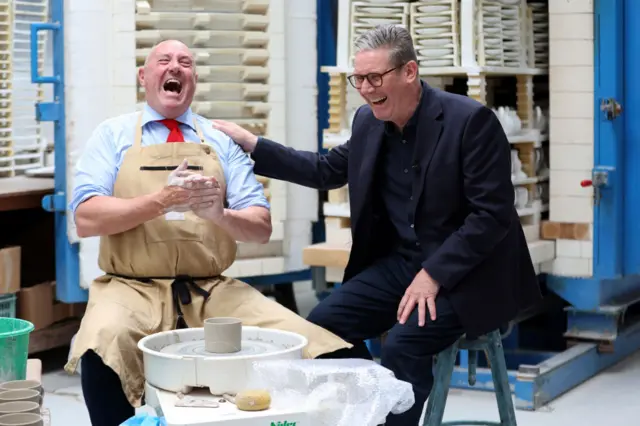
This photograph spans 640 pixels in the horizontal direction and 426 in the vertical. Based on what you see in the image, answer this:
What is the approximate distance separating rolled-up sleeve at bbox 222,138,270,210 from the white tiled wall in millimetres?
2557

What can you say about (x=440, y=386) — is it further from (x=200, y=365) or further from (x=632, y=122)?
(x=632, y=122)

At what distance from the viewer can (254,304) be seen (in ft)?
14.1

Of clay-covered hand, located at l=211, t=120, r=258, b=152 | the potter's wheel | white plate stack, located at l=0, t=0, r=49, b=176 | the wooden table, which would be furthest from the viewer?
white plate stack, located at l=0, t=0, r=49, b=176

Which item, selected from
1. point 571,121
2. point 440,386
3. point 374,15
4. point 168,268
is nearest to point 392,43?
point 168,268

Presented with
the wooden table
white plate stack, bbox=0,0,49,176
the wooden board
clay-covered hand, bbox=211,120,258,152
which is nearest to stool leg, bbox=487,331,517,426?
clay-covered hand, bbox=211,120,258,152

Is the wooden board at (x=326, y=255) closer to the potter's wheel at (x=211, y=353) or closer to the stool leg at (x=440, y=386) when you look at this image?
the stool leg at (x=440, y=386)

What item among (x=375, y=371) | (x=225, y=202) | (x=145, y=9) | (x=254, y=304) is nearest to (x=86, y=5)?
(x=145, y=9)

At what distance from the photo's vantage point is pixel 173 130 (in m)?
4.44

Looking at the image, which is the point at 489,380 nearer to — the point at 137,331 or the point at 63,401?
the point at 63,401

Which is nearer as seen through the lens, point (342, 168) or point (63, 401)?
point (342, 168)

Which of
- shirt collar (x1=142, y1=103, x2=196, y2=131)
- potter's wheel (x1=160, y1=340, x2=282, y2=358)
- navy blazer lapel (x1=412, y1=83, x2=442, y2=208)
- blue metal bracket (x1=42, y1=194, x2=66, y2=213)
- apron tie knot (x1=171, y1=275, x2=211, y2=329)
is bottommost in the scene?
potter's wheel (x1=160, y1=340, x2=282, y2=358)

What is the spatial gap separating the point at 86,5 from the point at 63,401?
2150 millimetres

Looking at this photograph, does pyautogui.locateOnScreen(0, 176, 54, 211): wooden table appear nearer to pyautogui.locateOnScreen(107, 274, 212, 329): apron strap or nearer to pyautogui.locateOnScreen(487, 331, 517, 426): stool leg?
pyautogui.locateOnScreen(107, 274, 212, 329): apron strap

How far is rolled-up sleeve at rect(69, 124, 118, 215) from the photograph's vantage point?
13.8ft
